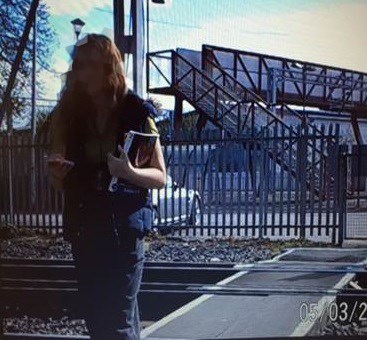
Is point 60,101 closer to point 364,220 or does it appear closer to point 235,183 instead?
point 235,183

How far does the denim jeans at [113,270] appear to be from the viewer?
1269mm

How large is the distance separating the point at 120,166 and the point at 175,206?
1.09m

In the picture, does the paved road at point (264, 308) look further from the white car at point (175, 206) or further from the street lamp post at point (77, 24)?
the street lamp post at point (77, 24)

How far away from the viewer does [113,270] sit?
1291mm

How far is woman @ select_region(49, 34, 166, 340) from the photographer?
4.15ft

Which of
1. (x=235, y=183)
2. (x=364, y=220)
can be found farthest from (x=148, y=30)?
(x=364, y=220)

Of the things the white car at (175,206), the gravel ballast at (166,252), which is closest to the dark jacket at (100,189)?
the gravel ballast at (166,252)

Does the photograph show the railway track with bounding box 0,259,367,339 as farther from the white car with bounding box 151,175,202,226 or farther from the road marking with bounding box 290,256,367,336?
the white car with bounding box 151,175,202,226

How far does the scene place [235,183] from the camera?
6.72 feet

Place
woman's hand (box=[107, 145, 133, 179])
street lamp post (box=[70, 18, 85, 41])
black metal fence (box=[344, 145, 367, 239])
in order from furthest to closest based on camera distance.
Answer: black metal fence (box=[344, 145, 367, 239]), street lamp post (box=[70, 18, 85, 41]), woman's hand (box=[107, 145, 133, 179])

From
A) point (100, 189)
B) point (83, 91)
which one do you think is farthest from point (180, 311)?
point (83, 91)

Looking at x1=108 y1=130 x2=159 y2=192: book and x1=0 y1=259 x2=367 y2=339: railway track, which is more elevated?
x1=108 y1=130 x2=159 y2=192: book

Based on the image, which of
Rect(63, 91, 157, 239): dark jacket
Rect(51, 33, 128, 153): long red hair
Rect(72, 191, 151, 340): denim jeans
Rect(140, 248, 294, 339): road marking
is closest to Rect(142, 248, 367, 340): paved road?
Rect(140, 248, 294, 339): road marking

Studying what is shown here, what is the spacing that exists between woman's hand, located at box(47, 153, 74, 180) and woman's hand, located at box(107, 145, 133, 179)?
11 cm
